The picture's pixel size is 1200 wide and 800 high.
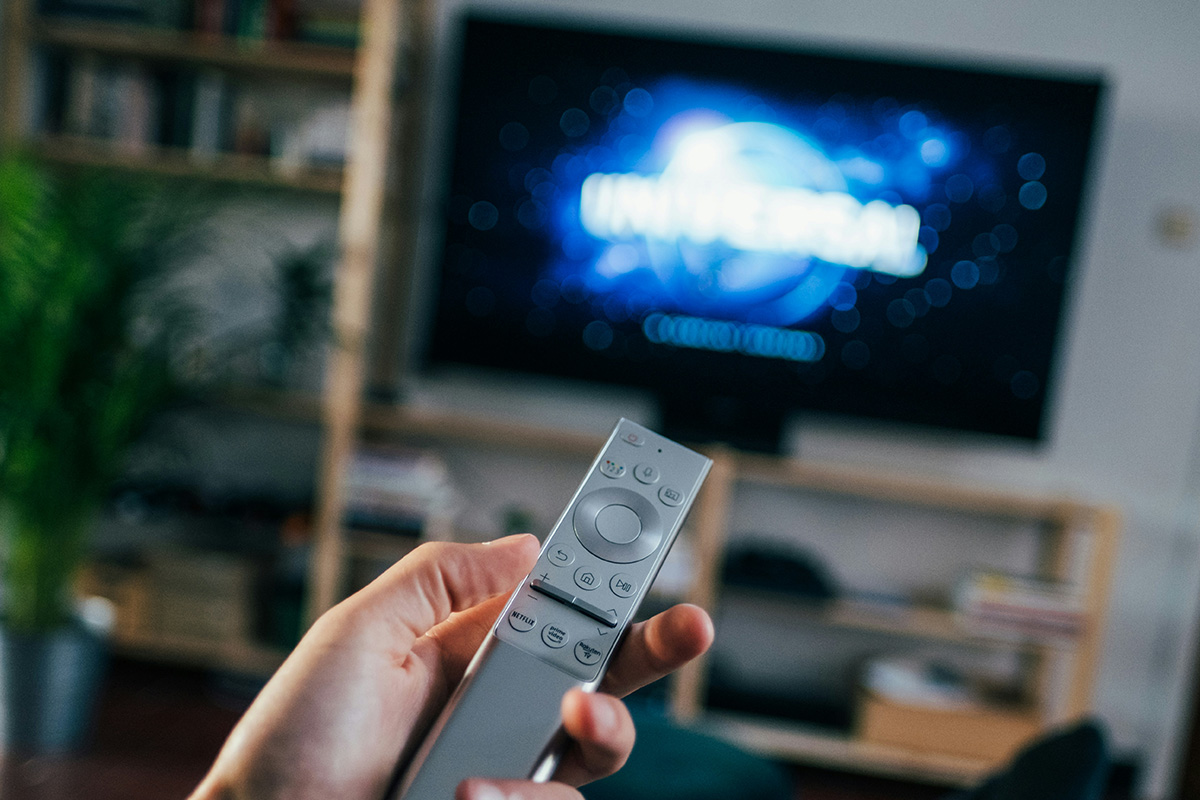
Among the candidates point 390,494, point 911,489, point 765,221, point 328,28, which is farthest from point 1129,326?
point 328,28

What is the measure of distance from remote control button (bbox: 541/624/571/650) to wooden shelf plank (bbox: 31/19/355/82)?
207 centimetres

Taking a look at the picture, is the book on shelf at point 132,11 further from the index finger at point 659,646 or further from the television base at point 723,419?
the index finger at point 659,646

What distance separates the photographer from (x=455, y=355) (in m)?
2.33

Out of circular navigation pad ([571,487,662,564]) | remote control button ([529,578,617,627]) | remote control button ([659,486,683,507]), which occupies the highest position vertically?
remote control button ([659,486,683,507])

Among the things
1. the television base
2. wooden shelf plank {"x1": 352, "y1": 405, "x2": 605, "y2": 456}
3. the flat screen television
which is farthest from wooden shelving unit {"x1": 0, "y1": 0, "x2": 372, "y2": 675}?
the television base

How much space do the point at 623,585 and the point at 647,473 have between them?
0.07m

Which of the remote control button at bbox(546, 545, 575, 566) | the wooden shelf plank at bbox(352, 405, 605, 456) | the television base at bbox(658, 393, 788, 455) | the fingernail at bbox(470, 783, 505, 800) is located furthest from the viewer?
the television base at bbox(658, 393, 788, 455)

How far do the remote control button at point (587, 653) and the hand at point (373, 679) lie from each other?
0.10 feet

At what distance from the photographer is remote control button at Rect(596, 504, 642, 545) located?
510 millimetres

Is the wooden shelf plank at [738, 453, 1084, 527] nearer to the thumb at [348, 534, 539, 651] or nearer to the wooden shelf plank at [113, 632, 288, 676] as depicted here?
the wooden shelf plank at [113, 632, 288, 676]

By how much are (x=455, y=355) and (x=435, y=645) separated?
6.01ft

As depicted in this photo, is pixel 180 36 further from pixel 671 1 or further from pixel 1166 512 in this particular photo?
pixel 1166 512

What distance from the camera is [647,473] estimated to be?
1.71 ft

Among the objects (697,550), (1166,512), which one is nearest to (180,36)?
(697,550)
